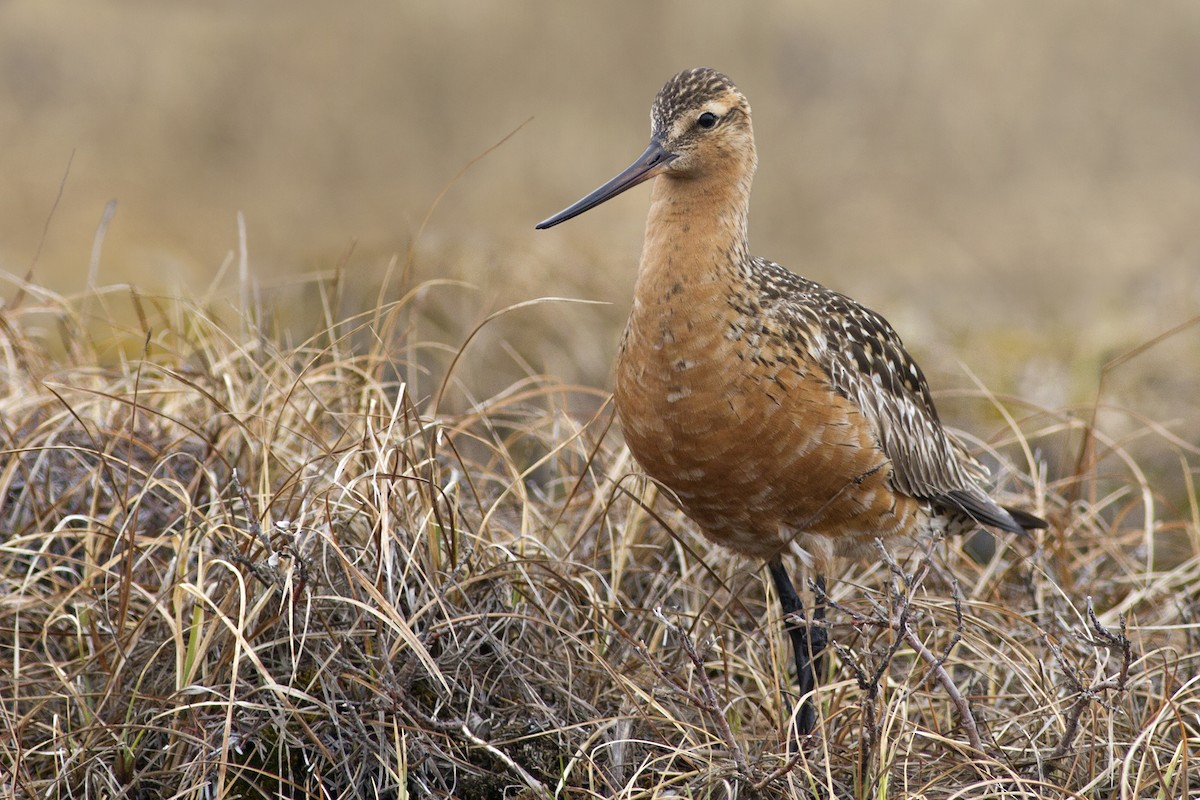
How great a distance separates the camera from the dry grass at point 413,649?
10.5 ft

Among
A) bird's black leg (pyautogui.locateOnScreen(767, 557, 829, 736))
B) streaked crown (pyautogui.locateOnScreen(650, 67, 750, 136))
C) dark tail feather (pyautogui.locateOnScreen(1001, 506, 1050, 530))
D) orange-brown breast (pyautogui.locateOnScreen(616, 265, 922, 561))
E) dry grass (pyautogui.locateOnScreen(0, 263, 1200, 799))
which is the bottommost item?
dry grass (pyautogui.locateOnScreen(0, 263, 1200, 799))

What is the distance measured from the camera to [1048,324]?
895 cm

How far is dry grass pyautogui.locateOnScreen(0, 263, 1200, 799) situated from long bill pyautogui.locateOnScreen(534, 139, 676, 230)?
60 centimetres

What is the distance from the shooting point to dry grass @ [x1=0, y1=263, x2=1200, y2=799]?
126 inches

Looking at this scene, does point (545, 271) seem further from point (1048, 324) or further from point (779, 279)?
point (779, 279)

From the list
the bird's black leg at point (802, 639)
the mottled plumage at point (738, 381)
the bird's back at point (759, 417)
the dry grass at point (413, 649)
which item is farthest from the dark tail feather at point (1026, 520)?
the bird's black leg at point (802, 639)

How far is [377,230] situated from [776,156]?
370cm

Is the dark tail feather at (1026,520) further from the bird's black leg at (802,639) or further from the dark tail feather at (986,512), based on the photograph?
the bird's black leg at (802,639)

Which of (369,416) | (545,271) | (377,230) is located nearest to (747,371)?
(369,416)

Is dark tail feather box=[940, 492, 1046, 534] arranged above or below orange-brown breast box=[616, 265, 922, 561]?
above

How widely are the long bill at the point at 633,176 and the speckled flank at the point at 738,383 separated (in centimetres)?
3

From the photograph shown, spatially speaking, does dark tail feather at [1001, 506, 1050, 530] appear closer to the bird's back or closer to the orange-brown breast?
the bird's back

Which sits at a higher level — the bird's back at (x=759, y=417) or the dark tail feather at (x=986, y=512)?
the dark tail feather at (x=986, y=512)

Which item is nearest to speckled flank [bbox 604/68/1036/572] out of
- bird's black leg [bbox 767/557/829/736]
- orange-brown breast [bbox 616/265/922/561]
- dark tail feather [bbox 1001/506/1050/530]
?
orange-brown breast [bbox 616/265/922/561]
